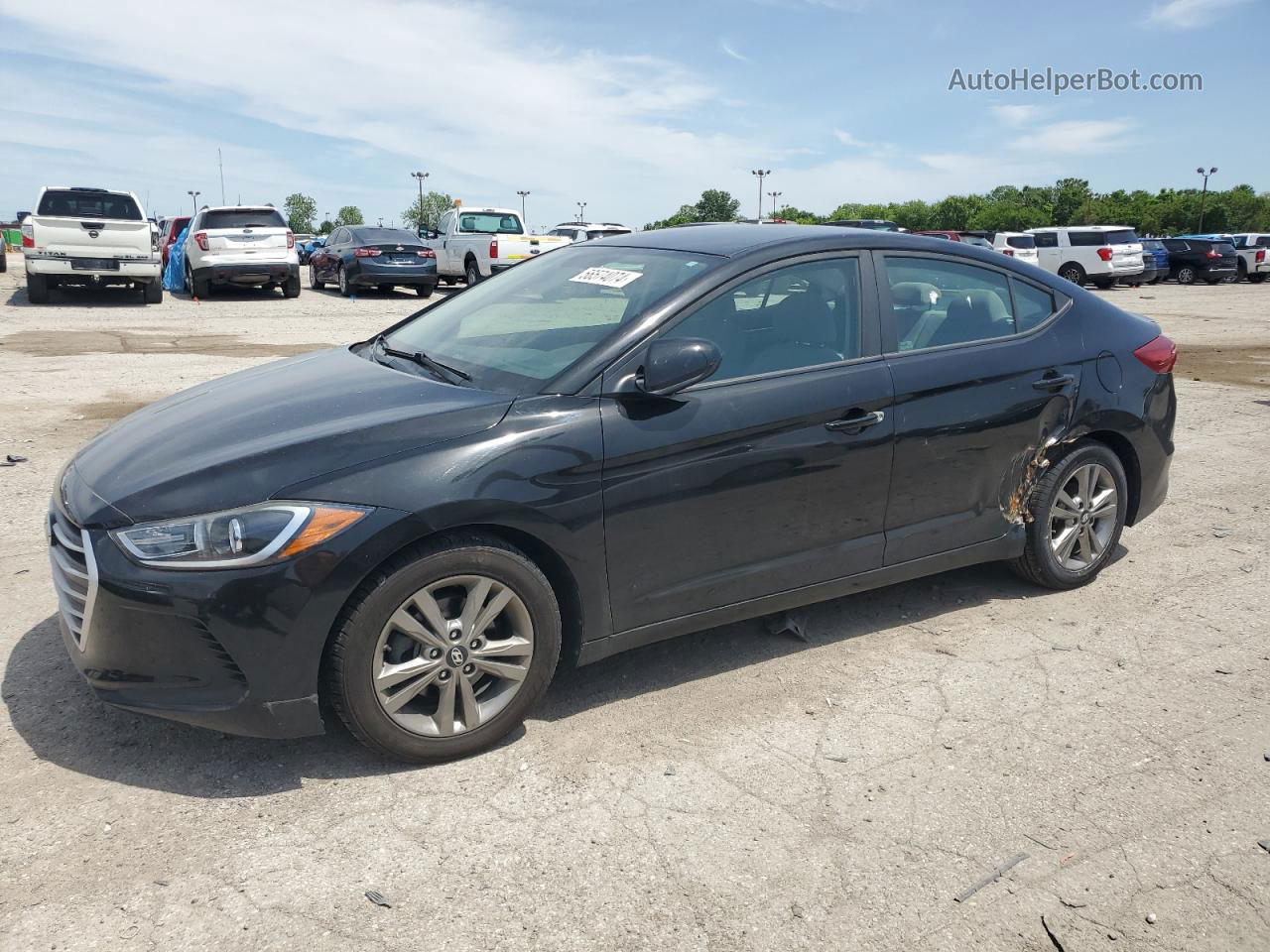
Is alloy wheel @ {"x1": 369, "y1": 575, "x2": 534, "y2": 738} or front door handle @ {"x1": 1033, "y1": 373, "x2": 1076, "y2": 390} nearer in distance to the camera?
alloy wheel @ {"x1": 369, "y1": 575, "x2": 534, "y2": 738}

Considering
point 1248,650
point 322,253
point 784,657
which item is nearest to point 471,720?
point 784,657

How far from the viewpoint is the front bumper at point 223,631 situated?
287cm

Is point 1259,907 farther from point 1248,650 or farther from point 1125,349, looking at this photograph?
point 1125,349

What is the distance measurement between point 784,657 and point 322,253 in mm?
22885

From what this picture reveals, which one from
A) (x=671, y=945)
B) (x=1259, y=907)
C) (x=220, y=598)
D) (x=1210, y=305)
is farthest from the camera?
(x=1210, y=305)

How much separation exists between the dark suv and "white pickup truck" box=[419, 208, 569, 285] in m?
22.6

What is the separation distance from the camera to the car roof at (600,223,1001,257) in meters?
4.00

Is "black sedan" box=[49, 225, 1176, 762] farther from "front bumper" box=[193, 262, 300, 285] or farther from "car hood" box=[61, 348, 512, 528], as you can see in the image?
"front bumper" box=[193, 262, 300, 285]

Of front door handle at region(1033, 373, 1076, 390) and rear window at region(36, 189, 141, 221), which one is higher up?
rear window at region(36, 189, 141, 221)

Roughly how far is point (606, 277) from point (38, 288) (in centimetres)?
1813

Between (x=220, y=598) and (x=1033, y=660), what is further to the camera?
(x=1033, y=660)

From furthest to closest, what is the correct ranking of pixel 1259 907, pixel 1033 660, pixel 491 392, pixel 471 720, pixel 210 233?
1. pixel 210 233
2. pixel 1033 660
3. pixel 491 392
4. pixel 471 720
5. pixel 1259 907

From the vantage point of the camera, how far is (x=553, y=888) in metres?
2.66

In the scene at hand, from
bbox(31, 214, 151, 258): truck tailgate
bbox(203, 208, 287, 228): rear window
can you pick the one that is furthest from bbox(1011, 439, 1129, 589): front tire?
bbox(203, 208, 287, 228): rear window
